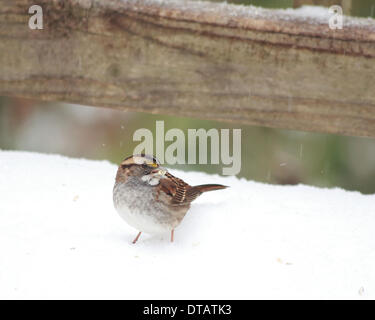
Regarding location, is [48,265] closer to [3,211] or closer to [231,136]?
[3,211]

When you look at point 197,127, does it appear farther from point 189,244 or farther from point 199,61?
point 189,244

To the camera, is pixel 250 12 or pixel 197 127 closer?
pixel 250 12

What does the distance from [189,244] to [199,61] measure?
95 cm

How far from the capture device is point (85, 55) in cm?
305

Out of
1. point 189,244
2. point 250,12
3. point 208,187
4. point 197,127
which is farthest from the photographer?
point 197,127

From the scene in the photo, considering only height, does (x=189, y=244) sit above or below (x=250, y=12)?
below

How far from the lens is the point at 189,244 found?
8.85 ft

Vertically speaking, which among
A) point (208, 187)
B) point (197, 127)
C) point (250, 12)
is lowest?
point (208, 187)

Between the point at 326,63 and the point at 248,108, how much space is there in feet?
1.50

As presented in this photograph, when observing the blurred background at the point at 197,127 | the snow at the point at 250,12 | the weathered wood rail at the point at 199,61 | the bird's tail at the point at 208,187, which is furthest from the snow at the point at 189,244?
the snow at the point at 250,12

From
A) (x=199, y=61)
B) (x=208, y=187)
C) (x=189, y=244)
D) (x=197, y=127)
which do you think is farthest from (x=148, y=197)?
(x=197, y=127)

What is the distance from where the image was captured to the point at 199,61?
2.99m

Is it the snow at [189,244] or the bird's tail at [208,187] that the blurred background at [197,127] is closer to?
the snow at [189,244]

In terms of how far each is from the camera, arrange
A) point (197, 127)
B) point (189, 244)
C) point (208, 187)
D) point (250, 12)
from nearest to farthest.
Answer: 1. point (189, 244)
2. point (250, 12)
3. point (208, 187)
4. point (197, 127)
